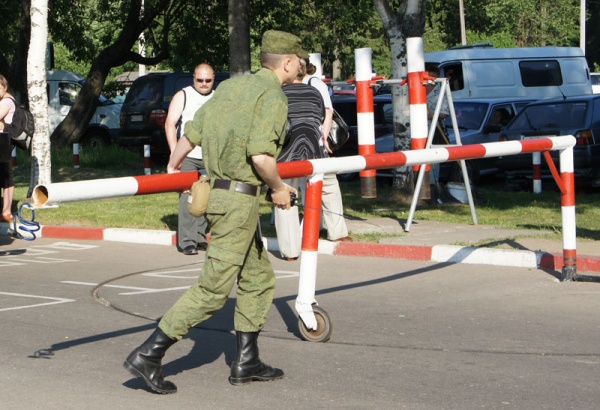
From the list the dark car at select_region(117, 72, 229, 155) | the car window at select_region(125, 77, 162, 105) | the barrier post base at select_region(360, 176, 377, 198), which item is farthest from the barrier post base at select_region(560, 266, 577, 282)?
the car window at select_region(125, 77, 162, 105)

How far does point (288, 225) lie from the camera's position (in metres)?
8.30

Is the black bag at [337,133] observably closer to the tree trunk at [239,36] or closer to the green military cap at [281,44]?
the tree trunk at [239,36]

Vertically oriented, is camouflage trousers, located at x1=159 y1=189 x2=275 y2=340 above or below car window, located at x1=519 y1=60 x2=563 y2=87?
below

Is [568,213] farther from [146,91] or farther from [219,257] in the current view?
[146,91]

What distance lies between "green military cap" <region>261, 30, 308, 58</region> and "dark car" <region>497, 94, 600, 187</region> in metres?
12.4

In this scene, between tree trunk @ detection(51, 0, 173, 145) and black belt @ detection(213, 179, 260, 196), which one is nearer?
black belt @ detection(213, 179, 260, 196)

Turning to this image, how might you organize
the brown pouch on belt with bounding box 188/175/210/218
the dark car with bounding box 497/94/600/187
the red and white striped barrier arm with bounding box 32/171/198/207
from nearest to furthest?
the red and white striped barrier arm with bounding box 32/171/198/207, the brown pouch on belt with bounding box 188/175/210/218, the dark car with bounding box 497/94/600/187

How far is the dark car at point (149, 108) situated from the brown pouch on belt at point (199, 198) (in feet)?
63.4

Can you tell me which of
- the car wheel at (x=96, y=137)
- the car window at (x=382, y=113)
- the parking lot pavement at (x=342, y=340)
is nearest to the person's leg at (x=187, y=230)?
the parking lot pavement at (x=342, y=340)

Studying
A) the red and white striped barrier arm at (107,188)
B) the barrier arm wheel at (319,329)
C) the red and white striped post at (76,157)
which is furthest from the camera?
the red and white striped post at (76,157)

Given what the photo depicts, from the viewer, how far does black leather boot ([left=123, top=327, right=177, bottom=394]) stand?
5.64 meters

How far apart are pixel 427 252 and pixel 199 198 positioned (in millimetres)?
5573

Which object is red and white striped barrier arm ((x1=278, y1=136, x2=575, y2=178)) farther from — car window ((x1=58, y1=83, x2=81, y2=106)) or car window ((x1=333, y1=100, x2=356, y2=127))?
car window ((x1=58, y1=83, x2=81, y2=106))

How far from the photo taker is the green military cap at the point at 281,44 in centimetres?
582
